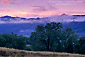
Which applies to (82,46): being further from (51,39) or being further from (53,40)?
(51,39)

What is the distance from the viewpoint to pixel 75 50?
59.7m

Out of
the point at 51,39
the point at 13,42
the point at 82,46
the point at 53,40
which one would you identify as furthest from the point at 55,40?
the point at 13,42

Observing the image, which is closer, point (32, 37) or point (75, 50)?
point (75, 50)

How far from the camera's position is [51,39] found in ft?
201

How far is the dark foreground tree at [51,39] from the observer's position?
6100cm

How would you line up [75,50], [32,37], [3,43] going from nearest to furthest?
[75,50] → [32,37] → [3,43]

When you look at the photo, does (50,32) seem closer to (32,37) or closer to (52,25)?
(52,25)

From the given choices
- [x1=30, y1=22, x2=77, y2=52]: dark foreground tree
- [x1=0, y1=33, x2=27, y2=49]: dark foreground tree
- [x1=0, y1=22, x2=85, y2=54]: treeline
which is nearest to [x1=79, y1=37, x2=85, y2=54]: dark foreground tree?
[x1=0, y1=22, x2=85, y2=54]: treeline

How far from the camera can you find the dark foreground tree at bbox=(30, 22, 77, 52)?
2402 inches

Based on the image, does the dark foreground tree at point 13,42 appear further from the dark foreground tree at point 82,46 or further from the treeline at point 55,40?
the dark foreground tree at point 82,46

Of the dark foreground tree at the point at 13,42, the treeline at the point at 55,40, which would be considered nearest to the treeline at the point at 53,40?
the treeline at the point at 55,40

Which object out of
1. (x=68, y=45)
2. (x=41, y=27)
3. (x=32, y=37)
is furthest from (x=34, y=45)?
(x=68, y=45)

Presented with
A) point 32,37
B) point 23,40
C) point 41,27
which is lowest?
point 23,40

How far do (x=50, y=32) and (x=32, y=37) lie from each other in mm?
7159
